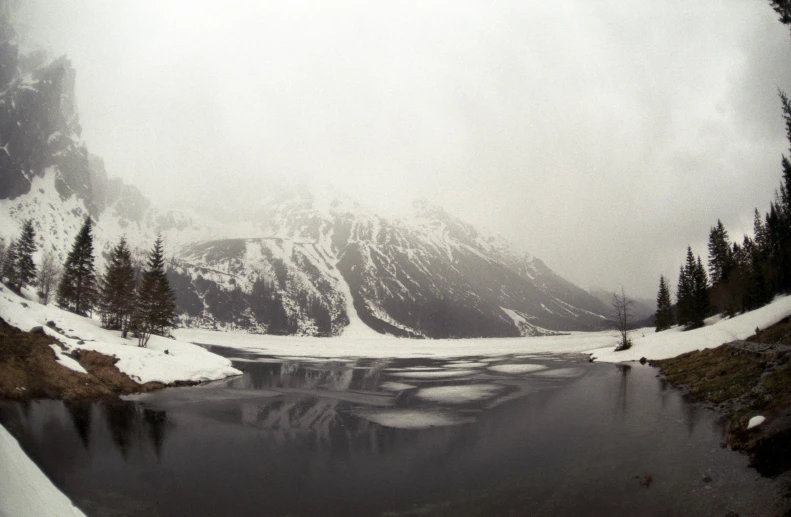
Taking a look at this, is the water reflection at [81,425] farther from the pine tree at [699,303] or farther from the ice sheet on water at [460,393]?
the pine tree at [699,303]

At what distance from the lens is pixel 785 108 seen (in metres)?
33.0

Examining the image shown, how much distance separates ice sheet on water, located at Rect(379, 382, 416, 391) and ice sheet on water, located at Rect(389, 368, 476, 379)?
6.31 m

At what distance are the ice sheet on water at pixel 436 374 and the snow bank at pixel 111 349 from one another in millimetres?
23987

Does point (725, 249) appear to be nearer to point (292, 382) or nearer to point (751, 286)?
point (751, 286)

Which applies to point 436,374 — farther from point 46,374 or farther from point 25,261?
point 25,261

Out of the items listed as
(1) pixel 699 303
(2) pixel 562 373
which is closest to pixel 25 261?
(2) pixel 562 373

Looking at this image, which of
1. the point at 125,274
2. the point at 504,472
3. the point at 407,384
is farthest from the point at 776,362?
the point at 125,274

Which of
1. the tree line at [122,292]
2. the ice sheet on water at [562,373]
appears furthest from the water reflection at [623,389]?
the tree line at [122,292]

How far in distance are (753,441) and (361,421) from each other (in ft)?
72.8

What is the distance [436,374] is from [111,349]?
4009 cm

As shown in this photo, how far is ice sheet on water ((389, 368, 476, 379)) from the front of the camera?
52.9 m

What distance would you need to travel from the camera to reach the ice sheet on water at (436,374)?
2081 inches

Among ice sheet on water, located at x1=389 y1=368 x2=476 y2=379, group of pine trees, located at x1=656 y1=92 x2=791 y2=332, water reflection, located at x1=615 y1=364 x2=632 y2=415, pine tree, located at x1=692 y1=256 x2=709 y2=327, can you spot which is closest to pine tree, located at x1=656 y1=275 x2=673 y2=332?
group of pine trees, located at x1=656 y1=92 x2=791 y2=332

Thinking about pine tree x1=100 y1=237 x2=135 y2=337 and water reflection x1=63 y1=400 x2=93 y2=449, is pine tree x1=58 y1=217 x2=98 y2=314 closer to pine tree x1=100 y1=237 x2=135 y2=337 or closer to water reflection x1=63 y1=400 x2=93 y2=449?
pine tree x1=100 y1=237 x2=135 y2=337
